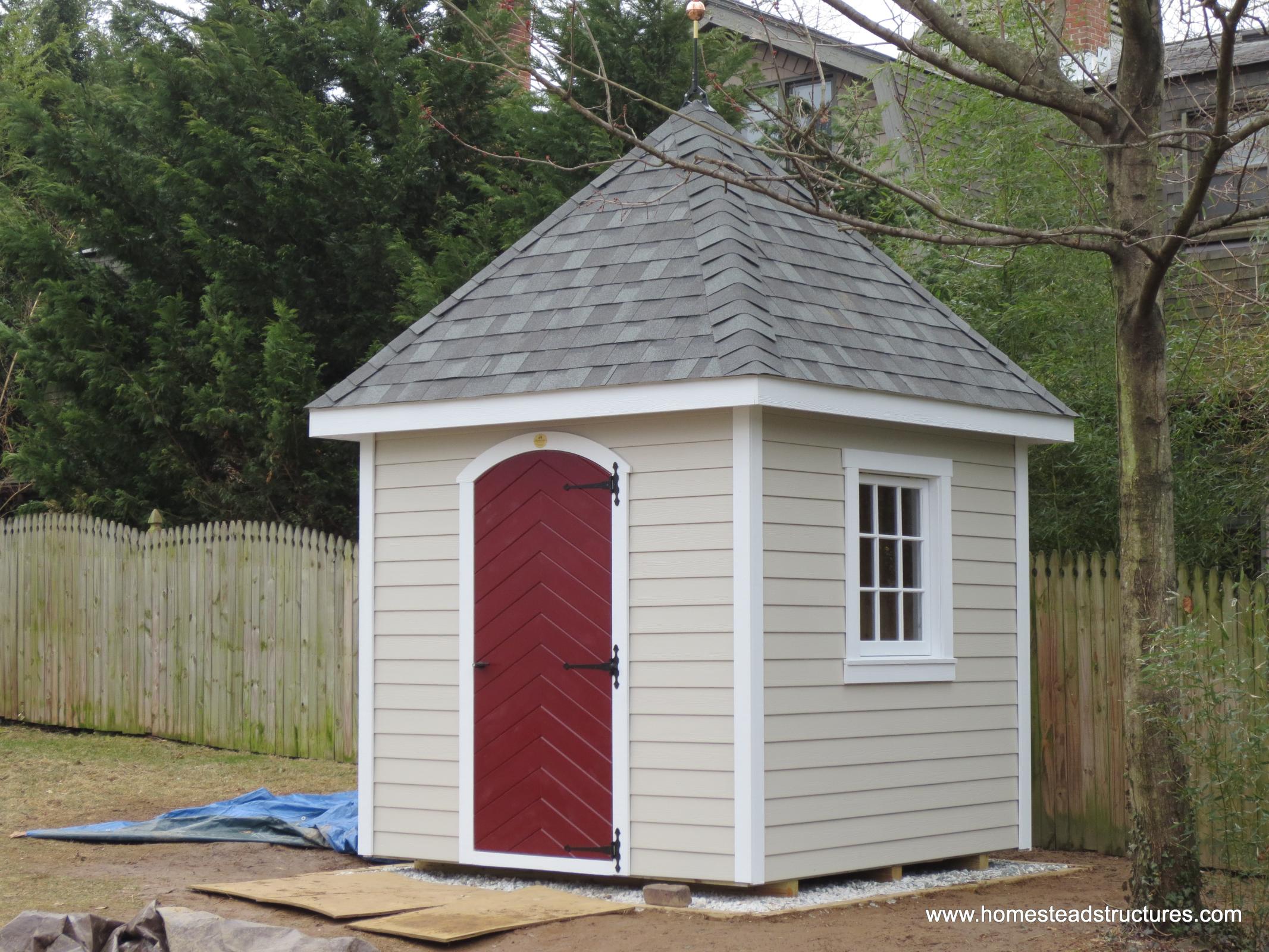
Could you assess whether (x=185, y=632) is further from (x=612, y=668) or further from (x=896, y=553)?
(x=896, y=553)

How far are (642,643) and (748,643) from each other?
643 millimetres

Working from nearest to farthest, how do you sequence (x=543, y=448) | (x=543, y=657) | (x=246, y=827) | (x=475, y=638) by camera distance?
1. (x=543, y=657)
2. (x=543, y=448)
3. (x=475, y=638)
4. (x=246, y=827)

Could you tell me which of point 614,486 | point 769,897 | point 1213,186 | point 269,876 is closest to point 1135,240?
point 614,486

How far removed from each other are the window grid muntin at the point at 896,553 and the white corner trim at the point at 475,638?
1347mm

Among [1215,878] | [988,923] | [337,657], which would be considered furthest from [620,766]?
[337,657]

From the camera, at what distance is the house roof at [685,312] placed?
25.2ft

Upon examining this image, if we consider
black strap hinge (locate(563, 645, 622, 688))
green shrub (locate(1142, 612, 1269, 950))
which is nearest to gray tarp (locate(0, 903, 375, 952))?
black strap hinge (locate(563, 645, 622, 688))

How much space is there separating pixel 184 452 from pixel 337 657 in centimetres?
356

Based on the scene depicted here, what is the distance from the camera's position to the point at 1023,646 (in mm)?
8969

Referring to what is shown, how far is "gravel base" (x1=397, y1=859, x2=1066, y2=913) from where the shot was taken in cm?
725

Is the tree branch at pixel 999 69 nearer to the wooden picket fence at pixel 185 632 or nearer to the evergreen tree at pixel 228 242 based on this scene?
the wooden picket fence at pixel 185 632

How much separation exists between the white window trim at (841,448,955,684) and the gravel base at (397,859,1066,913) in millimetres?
1099

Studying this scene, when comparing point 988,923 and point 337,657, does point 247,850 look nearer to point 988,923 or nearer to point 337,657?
point 337,657

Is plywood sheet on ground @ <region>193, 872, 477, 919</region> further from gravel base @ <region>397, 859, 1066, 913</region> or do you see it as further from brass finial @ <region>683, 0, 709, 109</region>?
brass finial @ <region>683, 0, 709, 109</region>
